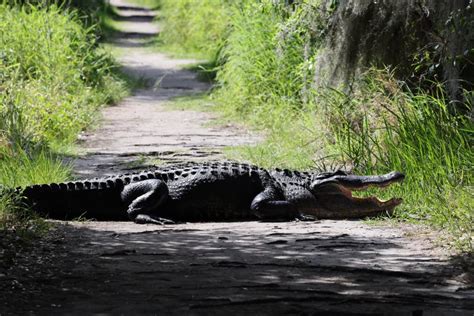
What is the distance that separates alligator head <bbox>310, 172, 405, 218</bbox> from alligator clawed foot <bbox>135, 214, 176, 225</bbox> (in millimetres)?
1233

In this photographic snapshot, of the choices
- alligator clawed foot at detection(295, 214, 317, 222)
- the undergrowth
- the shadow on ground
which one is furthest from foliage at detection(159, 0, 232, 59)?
the shadow on ground

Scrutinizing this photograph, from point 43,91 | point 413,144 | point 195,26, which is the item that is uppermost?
point 413,144

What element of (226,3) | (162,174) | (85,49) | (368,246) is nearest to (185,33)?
(226,3)

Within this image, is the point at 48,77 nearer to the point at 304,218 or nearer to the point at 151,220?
the point at 151,220

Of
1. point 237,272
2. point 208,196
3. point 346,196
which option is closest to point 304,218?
point 346,196

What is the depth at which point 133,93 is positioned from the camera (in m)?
20.9

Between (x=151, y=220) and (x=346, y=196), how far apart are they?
62.5 inches

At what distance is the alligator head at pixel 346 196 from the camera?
8359 millimetres

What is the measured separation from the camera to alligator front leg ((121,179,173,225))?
8.46 metres

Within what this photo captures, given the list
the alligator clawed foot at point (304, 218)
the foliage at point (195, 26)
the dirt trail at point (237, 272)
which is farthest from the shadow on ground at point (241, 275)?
the foliage at point (195, 26)

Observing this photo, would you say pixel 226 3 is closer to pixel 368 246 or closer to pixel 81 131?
pixel 81 131

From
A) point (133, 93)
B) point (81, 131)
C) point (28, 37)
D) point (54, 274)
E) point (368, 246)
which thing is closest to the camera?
point (54, 274)

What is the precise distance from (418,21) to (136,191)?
13.3 ft

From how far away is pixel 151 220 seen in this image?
839cm
